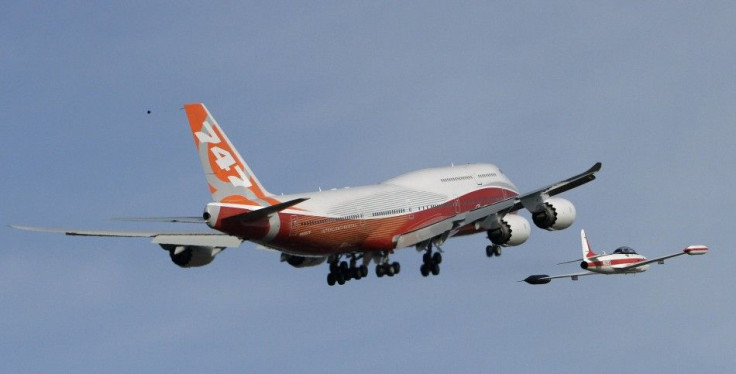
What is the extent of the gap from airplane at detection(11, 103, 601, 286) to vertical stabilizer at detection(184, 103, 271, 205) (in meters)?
0.05

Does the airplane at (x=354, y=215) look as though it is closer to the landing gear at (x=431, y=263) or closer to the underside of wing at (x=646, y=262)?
the landing gear at (x=431, y=263)

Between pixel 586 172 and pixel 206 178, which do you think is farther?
pixel 586 172

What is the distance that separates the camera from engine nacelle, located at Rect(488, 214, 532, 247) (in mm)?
85938

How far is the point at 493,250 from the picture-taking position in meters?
87.8

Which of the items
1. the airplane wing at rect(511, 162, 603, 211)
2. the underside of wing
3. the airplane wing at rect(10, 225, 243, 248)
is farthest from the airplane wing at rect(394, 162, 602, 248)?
the underside of wing

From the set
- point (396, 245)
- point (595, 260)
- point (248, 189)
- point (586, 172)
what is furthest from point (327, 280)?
point (595, 260)

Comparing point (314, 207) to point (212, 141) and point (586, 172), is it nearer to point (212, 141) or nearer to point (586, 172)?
point (212, 141)

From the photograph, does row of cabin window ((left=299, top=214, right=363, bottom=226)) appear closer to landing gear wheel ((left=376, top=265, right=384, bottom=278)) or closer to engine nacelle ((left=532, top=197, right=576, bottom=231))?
landing gear wheel ((left=376, top=265, right=384, bottom=278))

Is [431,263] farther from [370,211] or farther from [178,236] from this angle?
[178,236]

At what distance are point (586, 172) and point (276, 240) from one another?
17.3 m

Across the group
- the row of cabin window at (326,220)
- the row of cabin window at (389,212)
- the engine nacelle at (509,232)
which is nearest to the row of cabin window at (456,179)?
the engine nacelle at (509,232)

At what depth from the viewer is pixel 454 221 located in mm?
84500

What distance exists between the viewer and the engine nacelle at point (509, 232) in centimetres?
8594

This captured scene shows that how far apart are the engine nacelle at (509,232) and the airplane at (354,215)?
2.3 inches
